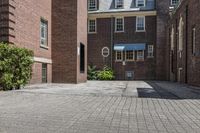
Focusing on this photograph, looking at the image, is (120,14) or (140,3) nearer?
(120,14)

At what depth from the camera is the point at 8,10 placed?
49.1ft

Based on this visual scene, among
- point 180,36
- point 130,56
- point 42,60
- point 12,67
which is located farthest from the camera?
point 130,56

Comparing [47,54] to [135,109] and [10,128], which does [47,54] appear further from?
[10,128]

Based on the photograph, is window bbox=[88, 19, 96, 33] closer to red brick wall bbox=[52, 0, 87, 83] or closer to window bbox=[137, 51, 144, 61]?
window bbox=[137, 51, 144, 61]

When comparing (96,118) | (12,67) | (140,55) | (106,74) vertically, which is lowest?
(96,118)

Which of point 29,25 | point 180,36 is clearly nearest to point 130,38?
point 180,36

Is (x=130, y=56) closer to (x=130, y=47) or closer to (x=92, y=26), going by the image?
(x=130, y=47)

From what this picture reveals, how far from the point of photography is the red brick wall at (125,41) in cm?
3631

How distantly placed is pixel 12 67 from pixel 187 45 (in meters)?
13.8

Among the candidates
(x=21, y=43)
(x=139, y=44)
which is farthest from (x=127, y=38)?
(x=21, y=43)

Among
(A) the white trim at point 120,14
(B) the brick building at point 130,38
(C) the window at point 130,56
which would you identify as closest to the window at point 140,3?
(B) the brick building at point 130,38

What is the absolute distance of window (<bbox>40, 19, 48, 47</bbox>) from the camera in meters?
20.0

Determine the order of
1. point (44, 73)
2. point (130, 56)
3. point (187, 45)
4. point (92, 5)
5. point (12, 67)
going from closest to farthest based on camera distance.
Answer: point (12, 67) → point (44, 73) → point (187, 45) → point (130, 56) → point (92, 5)

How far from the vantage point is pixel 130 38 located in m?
37.0
